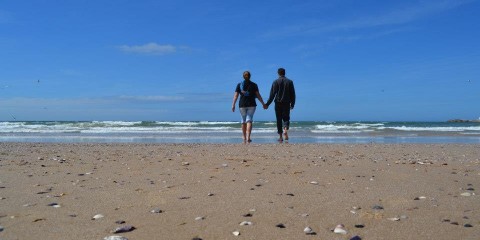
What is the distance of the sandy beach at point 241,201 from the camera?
2.32m

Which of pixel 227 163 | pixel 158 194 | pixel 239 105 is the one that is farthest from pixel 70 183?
pixel 239 105

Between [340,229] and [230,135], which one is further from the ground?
[230,135]

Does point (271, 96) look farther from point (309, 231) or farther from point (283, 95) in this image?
point (309, 231)

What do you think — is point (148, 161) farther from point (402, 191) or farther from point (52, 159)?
point (402, 191)

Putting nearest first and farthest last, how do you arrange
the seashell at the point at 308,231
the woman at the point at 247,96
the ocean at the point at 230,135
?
the seashell at the point at 308,231, the woman at the point at 247,96, the ocean at the point at 230,135

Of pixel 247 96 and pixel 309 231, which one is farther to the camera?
pixel 247 96

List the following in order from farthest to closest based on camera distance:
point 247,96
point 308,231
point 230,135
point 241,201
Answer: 1. point 230,135
2. point 247,96
3. point 241,201
4. point 308,231

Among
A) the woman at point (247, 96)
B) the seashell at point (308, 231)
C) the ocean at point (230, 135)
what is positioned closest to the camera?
the seashell at point (308, 231)

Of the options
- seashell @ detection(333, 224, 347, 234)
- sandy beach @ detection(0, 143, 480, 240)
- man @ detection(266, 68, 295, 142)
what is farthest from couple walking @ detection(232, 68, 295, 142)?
seashell @ detection(333, 224, 347, 234)

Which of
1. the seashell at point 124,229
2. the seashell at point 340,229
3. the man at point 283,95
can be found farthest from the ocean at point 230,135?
the seashell at point 124,229

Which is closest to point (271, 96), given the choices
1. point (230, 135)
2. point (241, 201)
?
point (241, 201)

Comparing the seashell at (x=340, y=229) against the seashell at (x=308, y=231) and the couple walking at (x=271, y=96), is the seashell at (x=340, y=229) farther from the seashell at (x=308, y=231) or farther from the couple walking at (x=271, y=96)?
the couple walking at (x=271, y=96)

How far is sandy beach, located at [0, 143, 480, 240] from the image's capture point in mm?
2320

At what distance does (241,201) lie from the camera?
3029 millimetres
